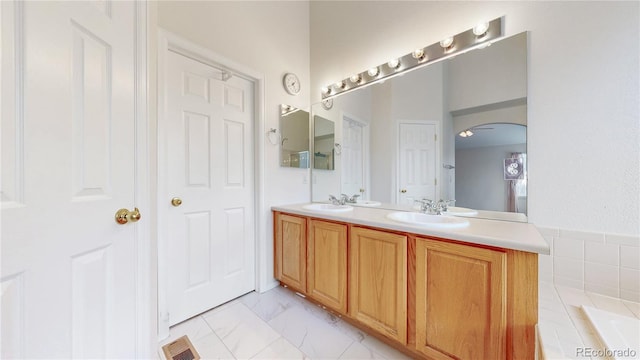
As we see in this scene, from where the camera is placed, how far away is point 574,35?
1226 mm

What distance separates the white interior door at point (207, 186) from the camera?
1631mm

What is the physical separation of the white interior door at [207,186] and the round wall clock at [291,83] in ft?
1.17

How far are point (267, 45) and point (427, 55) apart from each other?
1424 millimetres

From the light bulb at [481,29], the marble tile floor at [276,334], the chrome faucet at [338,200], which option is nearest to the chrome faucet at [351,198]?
the chrome faucet at [338,200]

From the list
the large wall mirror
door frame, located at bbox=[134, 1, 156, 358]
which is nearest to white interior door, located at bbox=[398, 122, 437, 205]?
the large wall mirror

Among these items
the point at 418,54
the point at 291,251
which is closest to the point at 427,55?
the point at 418,54

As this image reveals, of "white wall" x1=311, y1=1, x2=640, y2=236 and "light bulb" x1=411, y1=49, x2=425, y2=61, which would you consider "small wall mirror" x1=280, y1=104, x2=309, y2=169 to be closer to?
"light bulb" x1=411, y1=49, x2=425, y2=61

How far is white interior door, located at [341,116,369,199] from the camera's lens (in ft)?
7.08

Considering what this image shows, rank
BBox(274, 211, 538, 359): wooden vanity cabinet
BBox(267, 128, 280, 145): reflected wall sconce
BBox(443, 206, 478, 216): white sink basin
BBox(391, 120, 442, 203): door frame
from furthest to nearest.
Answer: BBox(267, 128, 280, 145): reflected wall sconce
BBox(391, 120, 442, 203): door frame
BBox(443, 206, 478, 216): white sink basin
BBox(274, 211, 538, 359): wooden vanity cabinet

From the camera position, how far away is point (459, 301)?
1111 mm

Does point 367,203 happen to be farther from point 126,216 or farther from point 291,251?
point 126,216

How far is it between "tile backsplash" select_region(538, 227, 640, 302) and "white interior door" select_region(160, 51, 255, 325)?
83.3 inches

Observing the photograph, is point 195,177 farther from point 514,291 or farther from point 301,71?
point 514,291

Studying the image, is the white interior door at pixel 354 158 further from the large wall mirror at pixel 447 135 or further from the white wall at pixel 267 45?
the white wall at pixel 267 45
